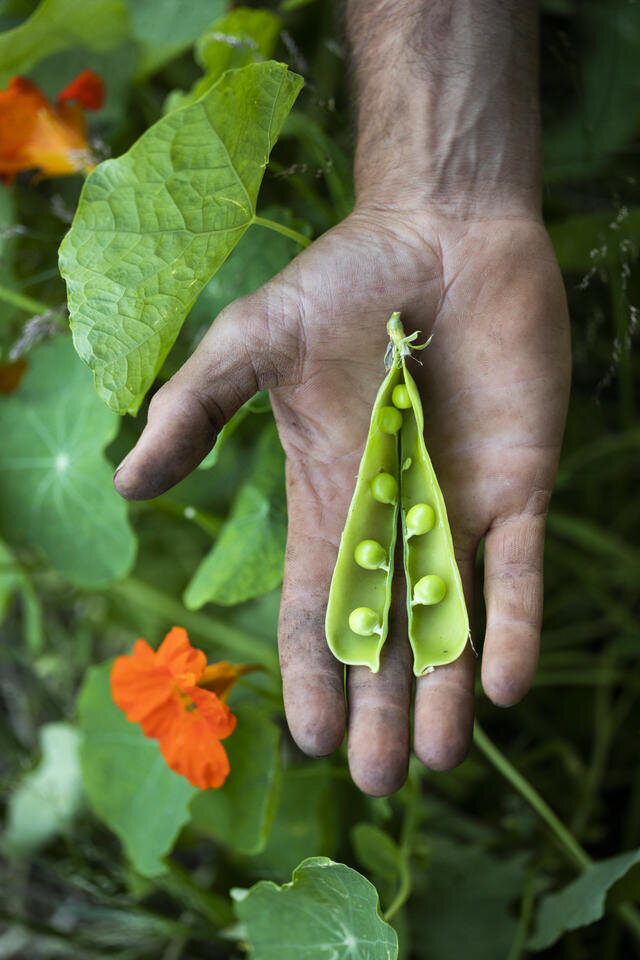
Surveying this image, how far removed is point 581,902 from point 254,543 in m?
0.94

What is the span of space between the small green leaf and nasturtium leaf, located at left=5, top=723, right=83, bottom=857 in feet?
3.44

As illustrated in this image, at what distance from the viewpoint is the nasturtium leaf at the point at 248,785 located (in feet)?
5.33

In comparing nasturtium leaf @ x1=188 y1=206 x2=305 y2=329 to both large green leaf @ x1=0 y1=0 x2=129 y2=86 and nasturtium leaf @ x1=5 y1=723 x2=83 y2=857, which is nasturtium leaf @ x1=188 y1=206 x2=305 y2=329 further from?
nasturtium leaf @ x1=5 y1=723 x2=83 y2=857

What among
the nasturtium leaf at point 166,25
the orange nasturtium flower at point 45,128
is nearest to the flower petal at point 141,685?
the orange nasturtium flower at point 45,128

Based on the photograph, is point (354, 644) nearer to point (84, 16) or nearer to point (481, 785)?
point (481, 785)

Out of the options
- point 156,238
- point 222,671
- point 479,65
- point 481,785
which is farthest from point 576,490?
point 156,238

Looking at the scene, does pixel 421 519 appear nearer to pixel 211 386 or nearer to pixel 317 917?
pixel 211 386

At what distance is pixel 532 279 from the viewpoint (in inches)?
59.4

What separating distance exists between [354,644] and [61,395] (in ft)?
3.64

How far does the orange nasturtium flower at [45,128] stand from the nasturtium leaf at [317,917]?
1526 mm

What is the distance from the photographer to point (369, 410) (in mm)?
1511

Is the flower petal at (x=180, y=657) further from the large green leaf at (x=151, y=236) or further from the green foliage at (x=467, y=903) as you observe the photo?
the green foliage at (x=467, y=903)

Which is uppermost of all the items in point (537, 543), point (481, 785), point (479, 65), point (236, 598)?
point (479, 65)

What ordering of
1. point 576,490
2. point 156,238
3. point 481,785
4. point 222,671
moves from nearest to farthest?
1. point 156,238
2. point 222,671
3. point 481,785
4. point 576,490
